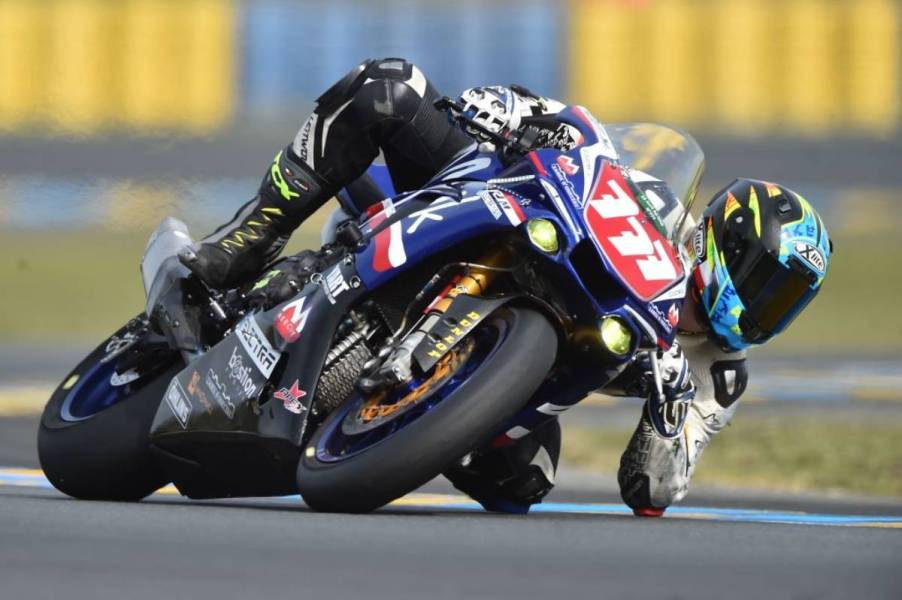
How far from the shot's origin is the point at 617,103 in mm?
14391

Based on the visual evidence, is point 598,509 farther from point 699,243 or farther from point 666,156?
point 666,156

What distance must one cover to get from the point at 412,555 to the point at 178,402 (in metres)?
1.32

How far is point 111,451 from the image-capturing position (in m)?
4.82

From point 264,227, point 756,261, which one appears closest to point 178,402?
point 264,227

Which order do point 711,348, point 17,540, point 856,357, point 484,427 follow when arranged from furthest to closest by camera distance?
point 856,357, point 711,348, point 484,427, point 17,540

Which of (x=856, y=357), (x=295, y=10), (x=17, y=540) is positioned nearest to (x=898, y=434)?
(x=856, y=357)

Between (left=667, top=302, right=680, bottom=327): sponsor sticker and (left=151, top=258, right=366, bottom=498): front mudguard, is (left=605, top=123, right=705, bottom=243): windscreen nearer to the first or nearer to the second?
(left=667, top=302, right=680, bottom=327): sponsor sticker

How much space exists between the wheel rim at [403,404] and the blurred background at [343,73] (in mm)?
7814

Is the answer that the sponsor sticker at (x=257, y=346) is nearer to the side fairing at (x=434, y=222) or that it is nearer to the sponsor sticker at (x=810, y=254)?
the side fairing at (x=434, y=222)

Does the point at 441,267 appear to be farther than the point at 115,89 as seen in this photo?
No

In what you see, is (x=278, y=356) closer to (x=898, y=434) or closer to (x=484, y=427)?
(x=484, y=427)

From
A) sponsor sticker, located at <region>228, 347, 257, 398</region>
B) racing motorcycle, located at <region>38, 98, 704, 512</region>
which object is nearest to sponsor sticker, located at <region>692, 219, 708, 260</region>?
racing motorcycle, located at <region>38, 98, 704, 512</region>

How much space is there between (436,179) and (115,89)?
9467mm

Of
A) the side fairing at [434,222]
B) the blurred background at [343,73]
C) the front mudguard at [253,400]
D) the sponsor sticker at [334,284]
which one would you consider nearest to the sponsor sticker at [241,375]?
the front mudguard at [253,400]
